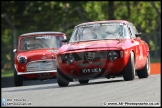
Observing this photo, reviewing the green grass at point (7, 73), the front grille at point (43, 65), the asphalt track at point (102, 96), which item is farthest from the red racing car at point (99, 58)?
the green grass at point (7, 73)

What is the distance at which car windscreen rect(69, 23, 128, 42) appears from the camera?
15461 millimetres

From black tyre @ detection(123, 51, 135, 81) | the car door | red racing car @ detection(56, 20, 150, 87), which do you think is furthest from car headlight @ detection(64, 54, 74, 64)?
the car door

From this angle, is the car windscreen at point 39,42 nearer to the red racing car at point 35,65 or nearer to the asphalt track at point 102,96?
the red racing car at point 35,65

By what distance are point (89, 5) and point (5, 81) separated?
30.8 meters

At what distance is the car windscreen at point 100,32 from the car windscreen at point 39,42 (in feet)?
13.9

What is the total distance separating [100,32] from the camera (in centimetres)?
1559

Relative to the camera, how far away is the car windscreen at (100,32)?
15.5 m

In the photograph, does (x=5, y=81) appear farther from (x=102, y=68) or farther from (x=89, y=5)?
(x=89, y=5)

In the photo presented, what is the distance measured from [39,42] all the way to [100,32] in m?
5.03

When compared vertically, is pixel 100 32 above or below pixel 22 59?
above

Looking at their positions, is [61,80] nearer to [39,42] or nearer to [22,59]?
[22,59]

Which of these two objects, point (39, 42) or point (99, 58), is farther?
A: point (39, 42)

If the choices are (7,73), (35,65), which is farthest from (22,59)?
(7,73)

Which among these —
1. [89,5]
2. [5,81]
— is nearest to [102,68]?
[5,81]
